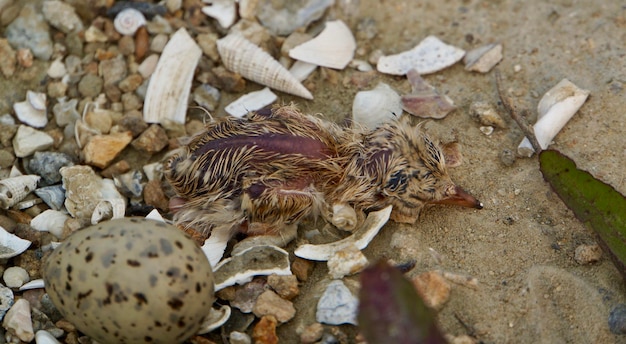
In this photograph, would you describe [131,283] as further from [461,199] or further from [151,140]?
[461,199]

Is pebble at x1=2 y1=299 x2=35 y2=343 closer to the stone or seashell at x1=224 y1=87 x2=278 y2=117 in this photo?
the stone

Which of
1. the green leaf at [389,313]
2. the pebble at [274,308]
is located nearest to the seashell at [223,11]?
the pebble at [274,308]

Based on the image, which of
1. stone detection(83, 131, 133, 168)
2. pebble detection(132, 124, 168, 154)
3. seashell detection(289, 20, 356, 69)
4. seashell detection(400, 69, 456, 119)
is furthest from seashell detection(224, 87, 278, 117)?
seashell detection(400, 69, 456, 119)

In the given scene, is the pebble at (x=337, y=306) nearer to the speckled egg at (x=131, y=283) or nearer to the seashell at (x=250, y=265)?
the seashell at (x=250, y=265)

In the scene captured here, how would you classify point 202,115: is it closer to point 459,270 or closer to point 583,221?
point 459,270

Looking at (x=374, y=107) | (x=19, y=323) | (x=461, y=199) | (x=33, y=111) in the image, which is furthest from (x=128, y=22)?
(x=461, y=199)

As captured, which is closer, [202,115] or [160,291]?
[160,291]

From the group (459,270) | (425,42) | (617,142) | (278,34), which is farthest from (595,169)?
(278,34)
